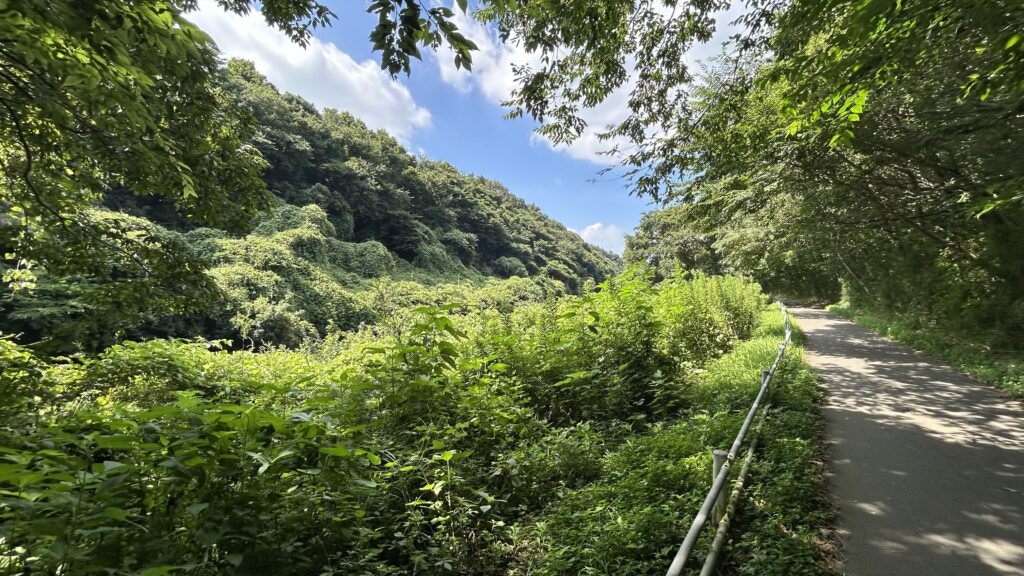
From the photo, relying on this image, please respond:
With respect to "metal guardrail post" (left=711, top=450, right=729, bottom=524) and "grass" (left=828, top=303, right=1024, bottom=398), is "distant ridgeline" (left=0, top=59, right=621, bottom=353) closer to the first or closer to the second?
"metal guardrail post" (left=711, top=450, right=729, bottom=524)

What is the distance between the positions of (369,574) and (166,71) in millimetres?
4963

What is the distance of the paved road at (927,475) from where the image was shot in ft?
10.2

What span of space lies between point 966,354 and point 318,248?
40.0 m

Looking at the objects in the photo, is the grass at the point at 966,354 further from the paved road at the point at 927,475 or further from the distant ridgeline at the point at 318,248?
the distant ridgeline at the point at 318,248

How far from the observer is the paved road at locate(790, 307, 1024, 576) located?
10.2 ft

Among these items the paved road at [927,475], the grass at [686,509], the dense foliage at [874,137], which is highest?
the dense foliage at [874,137]

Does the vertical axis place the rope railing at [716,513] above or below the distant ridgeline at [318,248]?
below

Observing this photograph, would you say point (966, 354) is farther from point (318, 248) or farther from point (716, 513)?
point (318, 248)

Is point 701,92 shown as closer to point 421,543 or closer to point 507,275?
point 421,543

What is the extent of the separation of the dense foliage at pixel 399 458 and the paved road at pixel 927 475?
0.44m

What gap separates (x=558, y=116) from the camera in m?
6.80

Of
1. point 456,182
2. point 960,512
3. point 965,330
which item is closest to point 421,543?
point 960,512

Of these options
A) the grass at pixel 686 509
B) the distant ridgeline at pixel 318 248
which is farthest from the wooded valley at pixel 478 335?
the distant ridgeline at pixel 318 248

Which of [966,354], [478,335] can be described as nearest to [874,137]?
[966,354]
